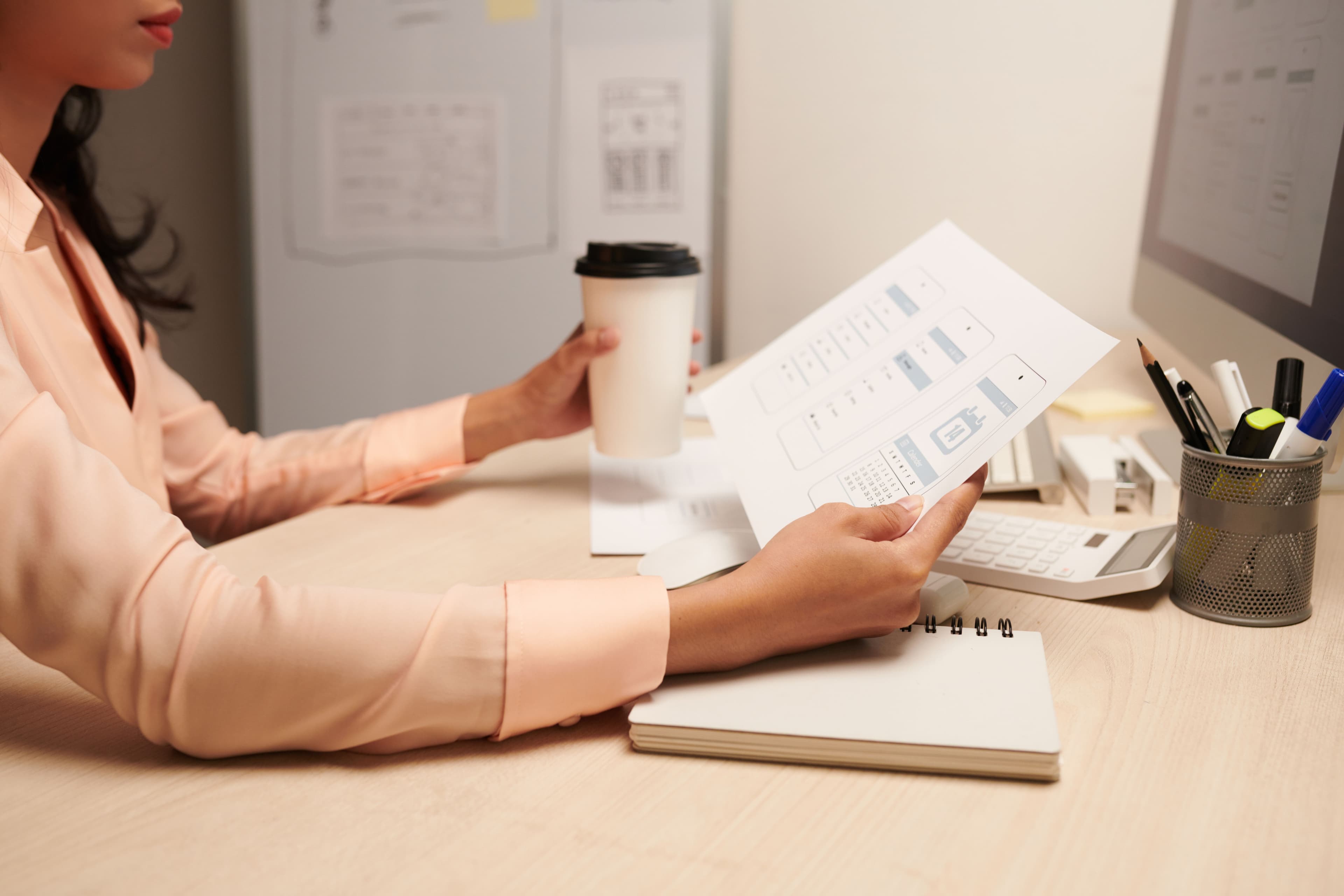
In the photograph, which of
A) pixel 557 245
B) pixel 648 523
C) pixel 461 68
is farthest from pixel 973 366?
pixel 461 68

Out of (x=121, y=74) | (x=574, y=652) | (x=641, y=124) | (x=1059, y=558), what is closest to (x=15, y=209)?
(x=121, y=74)

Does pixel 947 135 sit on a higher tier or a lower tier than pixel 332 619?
higher

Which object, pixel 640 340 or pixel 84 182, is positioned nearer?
pixel 640 340

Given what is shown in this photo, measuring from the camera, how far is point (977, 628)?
564 millimetres

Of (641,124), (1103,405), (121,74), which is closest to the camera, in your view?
(121,74)

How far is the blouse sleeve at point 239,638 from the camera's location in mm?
455

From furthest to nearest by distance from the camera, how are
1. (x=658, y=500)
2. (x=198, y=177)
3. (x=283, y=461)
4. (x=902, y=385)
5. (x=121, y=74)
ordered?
(x=198, y=177)
(x=283, y=461)
(x=658, y=500)
(x=121, y=74)
(x=902, y=385)

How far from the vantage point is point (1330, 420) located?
0.55m

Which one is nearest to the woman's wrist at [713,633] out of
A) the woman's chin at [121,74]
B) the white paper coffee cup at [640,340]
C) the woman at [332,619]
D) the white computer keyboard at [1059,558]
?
the woman at [332,619]

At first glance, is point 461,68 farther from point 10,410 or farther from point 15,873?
point 15,873

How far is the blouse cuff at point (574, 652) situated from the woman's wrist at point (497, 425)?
0.43m

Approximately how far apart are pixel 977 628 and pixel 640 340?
1.18 ft

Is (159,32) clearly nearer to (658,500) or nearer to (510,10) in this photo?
(658,500)

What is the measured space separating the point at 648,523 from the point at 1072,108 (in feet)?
3.46
